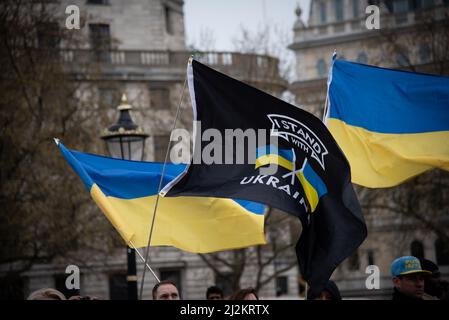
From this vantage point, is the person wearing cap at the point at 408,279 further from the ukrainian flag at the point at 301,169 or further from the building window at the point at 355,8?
the building window at the point at 355,8

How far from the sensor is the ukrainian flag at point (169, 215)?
1230 cm

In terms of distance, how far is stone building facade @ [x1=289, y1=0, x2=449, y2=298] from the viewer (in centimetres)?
3741

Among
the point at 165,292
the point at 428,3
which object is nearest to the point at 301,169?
the point at 165,292

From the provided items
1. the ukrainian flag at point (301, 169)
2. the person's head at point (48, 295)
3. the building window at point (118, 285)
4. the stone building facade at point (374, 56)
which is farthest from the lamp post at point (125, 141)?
the building window at point (118, 285)

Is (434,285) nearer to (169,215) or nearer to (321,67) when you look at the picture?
(169,215)

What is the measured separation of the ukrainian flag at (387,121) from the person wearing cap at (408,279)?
2883 mm

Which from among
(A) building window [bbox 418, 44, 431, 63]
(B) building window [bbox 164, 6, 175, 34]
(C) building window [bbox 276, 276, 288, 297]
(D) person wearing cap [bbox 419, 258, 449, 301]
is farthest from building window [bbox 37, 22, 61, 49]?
(C) building window [bbox 276, 276, 288, 297]

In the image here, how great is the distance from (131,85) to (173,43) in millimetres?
7598

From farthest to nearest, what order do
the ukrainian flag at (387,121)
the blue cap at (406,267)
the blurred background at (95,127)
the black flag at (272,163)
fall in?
the blurred background at (95,127), the ukrainian flag at (387,121), the black flag at (272,163), the blue cap at (406,267)

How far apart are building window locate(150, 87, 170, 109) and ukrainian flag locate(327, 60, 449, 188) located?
37088 mm

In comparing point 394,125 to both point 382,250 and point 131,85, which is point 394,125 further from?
point 382,250

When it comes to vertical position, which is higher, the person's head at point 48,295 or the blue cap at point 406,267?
the person's head at point 48,295

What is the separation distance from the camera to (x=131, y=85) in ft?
176
